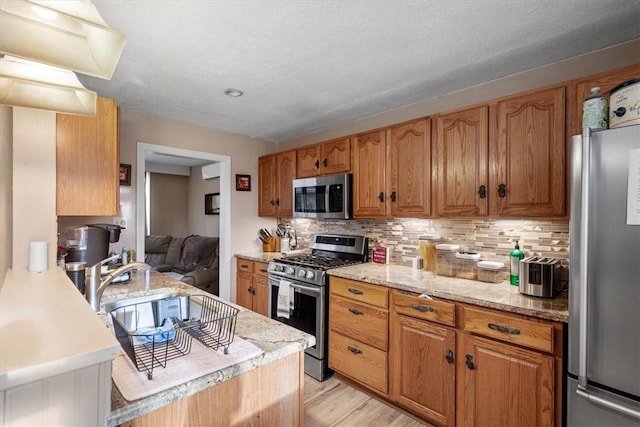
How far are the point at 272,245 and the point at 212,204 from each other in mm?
2651

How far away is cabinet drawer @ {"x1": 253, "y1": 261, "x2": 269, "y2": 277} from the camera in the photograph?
3.26 meters

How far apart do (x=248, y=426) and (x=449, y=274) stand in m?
1.81

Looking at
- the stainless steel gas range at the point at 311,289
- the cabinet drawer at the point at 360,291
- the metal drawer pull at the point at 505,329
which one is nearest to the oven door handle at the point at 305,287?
the stainless steel gas range at the point at 311,289

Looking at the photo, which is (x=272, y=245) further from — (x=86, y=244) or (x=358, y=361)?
(x=86, y=244)

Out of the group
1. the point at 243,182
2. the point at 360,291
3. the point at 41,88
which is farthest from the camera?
the point at 243,182

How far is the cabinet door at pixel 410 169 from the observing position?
7.64ft

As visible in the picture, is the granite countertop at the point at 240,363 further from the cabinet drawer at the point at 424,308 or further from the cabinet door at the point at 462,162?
the cabinet door at the point at 462,162

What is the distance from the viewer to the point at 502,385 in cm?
164

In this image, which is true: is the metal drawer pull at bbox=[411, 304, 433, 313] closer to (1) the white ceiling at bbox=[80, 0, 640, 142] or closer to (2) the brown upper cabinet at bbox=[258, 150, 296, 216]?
(1) the white ceiling at bbox=[80, 0, 640, 142]

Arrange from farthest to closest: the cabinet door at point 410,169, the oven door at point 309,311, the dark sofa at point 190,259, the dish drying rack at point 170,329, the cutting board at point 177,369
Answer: the dark sofa at point 190,259 → the oven door at point 309,311 → the cabinet door at point 410,169 → the dish drying rack at point 170,329 → the cutting board at point 177,369

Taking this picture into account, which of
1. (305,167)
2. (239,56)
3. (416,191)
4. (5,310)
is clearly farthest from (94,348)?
(305,167)

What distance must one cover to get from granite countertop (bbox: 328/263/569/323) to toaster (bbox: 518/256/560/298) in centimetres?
4

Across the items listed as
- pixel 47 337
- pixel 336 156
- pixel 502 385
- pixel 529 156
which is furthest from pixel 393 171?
pixel 47 337

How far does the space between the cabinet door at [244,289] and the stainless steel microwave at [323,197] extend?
0.94 meters
